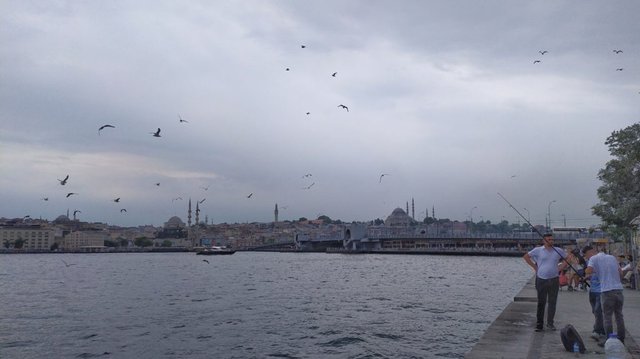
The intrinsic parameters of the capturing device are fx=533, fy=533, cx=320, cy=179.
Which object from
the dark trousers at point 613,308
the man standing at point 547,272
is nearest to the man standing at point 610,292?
the dark trousers at point 613,308

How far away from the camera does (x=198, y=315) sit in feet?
64.2

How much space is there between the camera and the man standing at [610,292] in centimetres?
782

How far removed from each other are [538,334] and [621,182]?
2174 cm

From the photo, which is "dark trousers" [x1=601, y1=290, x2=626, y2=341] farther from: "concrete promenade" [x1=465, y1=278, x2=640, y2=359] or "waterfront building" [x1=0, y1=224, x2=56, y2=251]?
"waterfront building" [x1=0, y1=224, x2=56, y2=251]

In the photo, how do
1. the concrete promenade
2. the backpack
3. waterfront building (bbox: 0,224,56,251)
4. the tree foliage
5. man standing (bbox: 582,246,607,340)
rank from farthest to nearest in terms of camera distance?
1. waterfront building (bbox: 0,224,56,251)
2. the tree foliage
3. man standing (bbox: 582,246,607,340)
4. the concrete promenade
5. the backpack

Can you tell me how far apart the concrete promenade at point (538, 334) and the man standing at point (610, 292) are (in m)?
0.37

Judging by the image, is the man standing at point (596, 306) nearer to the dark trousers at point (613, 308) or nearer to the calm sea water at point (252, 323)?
the dark trousers at point (613, 308)

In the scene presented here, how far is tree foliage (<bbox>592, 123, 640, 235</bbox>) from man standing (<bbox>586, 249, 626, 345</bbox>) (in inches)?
727

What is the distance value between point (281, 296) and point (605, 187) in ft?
64.8

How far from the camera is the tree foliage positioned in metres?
25.7

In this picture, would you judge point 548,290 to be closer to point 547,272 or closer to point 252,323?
point 547,272

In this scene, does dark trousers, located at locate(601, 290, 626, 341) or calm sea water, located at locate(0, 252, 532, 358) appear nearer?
dark trousers, located at locate(601, 290, 626, 341)

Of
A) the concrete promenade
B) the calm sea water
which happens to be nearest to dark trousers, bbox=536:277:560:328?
the concrete promenade

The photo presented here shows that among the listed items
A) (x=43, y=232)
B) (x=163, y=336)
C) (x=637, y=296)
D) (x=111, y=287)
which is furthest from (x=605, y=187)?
(x=43, y=232)
